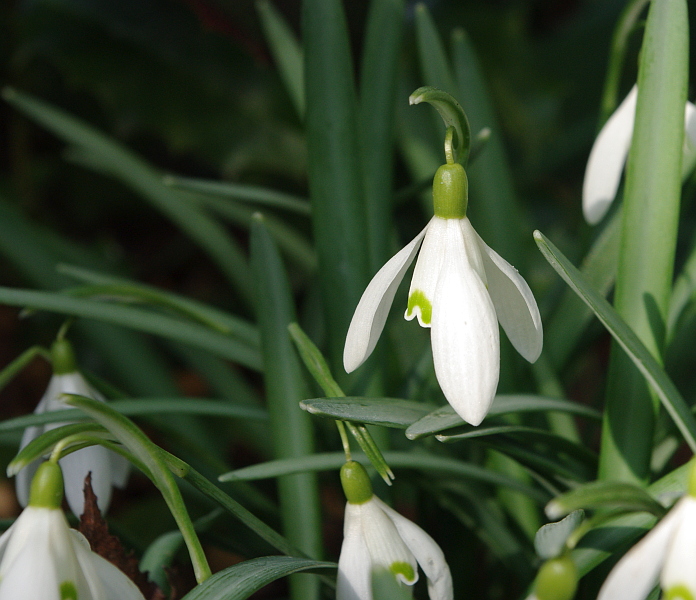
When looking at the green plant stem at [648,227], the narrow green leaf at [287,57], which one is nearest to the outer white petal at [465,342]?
the green plant stem at [648,227]

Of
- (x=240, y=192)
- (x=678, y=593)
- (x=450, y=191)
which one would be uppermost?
(x=240, y=192)

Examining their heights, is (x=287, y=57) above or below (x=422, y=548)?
above

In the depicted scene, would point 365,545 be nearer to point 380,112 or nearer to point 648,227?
point 648,227

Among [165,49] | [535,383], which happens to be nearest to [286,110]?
[165,49]

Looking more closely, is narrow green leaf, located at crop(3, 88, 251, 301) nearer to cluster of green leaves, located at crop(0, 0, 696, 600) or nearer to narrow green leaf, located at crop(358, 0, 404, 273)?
cluster of green leaves, located at crop(0, 0, 696, 600)

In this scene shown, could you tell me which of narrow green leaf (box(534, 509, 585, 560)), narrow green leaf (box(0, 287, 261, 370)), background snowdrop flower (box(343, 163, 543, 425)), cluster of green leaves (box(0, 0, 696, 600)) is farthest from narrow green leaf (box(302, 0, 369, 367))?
narrow green leaf (box(534, 509, 585, 560))

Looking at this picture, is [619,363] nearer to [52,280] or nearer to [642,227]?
[642,227]

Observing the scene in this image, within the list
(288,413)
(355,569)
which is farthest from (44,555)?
(288,413)

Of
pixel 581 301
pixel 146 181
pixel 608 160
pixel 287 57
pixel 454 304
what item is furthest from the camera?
pixel 146 181
